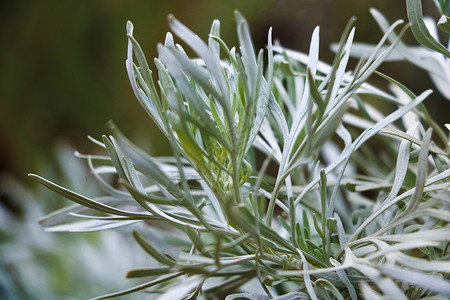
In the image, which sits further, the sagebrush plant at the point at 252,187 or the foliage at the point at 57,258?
the foliage at the point at 57,258

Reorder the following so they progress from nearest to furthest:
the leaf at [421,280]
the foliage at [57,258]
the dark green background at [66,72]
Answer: the leaf at [421,280]
the foliage at [57,258]
the dark green background at [66,72]

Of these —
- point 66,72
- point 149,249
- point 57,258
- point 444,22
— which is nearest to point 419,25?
point 444,22

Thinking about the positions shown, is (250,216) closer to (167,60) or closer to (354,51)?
(167,60)

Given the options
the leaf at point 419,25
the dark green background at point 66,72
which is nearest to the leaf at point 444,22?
the leaf at point 419,25

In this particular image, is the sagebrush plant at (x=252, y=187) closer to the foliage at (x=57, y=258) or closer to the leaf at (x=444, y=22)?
the leaf at (x=444, y=22)

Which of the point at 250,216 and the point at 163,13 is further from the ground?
the point at 163,13

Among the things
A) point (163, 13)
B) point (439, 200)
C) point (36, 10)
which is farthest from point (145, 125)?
point (439, 200)

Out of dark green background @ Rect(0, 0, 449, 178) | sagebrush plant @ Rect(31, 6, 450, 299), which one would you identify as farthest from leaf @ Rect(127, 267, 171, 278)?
dark green background @ Rect(0, 0, 449, 178)

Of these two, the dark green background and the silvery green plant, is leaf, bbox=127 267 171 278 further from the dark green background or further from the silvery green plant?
the dark green background
